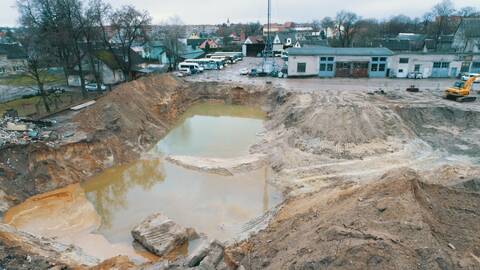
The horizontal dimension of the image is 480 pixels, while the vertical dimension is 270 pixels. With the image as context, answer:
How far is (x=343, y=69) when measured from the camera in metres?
36.8

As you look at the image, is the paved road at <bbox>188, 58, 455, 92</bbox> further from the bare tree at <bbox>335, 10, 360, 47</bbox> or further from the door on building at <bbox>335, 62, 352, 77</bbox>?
the bare tree at <bbox>335, 10, 360, 47</bbox>

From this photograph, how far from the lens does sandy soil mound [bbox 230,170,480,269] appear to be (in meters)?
8.60

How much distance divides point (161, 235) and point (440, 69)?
121ft

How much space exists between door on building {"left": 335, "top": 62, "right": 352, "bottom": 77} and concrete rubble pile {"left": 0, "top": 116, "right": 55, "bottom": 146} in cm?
2976

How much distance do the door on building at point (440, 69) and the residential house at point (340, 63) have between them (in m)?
5.16

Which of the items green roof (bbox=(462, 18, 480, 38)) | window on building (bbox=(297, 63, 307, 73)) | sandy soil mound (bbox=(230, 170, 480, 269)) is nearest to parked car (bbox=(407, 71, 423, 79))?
window on building (bbox=(297, 63, 307, 73))

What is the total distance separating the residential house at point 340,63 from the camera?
36156 millimetres

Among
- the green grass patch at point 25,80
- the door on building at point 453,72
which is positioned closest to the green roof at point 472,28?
the door on building at point 453,72

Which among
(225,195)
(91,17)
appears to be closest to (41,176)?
(225,195)

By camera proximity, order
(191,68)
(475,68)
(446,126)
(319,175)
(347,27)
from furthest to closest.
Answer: (347,27) → (191,68) → (475,68) → (446,126) → (319,175)

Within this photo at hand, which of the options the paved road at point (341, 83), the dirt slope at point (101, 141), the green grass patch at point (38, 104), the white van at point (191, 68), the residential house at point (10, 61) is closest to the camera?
the dirt slope at point (101, 141)

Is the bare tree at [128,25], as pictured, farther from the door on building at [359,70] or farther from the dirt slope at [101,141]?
the door on building at [359,70]

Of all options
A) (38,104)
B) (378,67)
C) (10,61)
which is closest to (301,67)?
(378,67)

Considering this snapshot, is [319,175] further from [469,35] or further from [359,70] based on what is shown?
[469,35]
